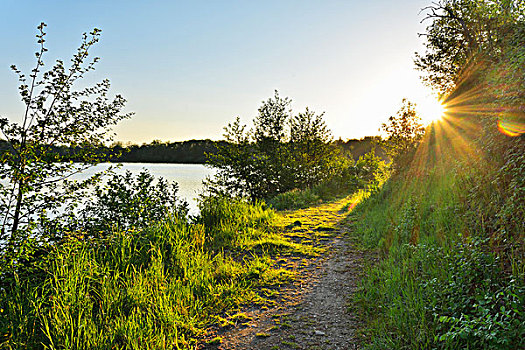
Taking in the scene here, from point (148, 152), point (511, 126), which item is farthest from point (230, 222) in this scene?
point (148, 152)

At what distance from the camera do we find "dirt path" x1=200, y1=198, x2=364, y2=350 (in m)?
3.20

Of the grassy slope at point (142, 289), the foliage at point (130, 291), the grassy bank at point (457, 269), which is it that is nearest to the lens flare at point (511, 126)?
the grassy bank at point (457, 269)

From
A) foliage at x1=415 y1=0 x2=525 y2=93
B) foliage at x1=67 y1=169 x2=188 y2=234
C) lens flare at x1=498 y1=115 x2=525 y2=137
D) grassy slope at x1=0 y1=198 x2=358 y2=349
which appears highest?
foliage at x1=415 y1=0 x2=525 y2=93

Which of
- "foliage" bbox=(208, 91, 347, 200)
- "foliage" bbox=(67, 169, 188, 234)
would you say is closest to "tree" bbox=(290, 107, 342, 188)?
"foliage" bbox=(208, 91, 347, 200)

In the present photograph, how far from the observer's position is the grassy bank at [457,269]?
242 cm

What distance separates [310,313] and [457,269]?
5.77ft

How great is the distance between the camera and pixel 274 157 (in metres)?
16.6

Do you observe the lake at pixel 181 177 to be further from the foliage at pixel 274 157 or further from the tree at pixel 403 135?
the tree at pixel 403 135

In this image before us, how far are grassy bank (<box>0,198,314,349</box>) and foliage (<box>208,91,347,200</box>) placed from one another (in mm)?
8811

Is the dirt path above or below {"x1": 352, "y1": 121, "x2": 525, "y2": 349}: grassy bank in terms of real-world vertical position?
below

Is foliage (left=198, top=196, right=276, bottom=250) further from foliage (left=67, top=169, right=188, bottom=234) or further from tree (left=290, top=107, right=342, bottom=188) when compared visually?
tree (left=290, top=107, right=342, bottom=188)

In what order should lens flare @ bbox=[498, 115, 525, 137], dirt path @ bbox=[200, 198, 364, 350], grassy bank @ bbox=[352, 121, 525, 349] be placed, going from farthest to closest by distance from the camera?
1. lens flare @ bbox=[498, 115, 525, 137]
2. dirt path @ bbox=[200, 198, 364, 350]
3. grassy bank @ bbox=[352, 121, 525, 349]

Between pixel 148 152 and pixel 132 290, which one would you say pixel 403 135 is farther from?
pixel 148 152

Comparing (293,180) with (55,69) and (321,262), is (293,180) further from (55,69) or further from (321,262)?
(55,69)
